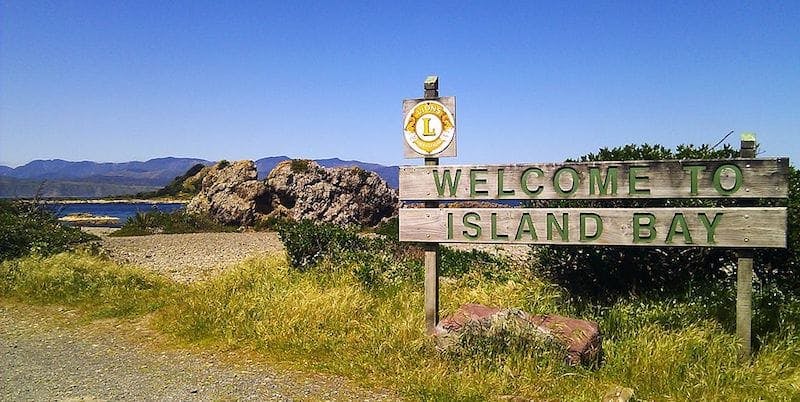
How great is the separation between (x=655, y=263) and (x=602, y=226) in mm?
1546

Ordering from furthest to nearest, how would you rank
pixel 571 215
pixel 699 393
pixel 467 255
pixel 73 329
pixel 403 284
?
pixel 467 255, pixel 403 284, pixel 73 329, pixel 571 215, pixel 699 393

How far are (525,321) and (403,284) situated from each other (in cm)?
274

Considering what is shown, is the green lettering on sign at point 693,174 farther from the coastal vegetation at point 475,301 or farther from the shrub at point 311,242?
the shrub at point 311,242

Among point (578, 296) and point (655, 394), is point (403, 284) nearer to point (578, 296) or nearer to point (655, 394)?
point (578, 296)

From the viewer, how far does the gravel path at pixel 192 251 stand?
491 inches

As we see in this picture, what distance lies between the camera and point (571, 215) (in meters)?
5.55

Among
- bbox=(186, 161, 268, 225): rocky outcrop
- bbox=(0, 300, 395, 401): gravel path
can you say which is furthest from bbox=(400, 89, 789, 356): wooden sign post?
bbox=(186, 161, 268, 225): rocky outcrop

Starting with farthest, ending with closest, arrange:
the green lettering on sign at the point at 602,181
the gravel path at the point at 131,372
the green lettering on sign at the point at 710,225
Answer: the green lettering on sign at the point at 602,181
the green lettering on sign at the point at 710,225
the gravel path at the point at 131,372

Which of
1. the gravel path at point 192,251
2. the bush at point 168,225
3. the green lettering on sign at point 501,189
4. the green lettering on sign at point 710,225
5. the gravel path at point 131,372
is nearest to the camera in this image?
the gravel path at point 131,372

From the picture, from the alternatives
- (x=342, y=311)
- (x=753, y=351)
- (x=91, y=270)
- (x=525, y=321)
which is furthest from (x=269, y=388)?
(x=91, y=270)

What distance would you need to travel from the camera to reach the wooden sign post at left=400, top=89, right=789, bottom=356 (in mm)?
5145

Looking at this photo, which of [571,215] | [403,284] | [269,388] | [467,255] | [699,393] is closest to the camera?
[699,393]

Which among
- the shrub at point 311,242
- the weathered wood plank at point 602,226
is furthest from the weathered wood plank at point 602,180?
the shrub at point 311,242

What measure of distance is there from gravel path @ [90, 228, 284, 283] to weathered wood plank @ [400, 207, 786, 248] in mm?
5896
